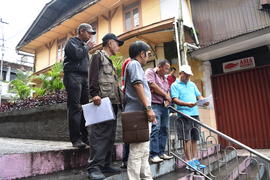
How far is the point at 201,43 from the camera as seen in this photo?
7539 millimetres

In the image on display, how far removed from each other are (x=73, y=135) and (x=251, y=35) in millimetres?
5295

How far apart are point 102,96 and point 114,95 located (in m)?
0.16

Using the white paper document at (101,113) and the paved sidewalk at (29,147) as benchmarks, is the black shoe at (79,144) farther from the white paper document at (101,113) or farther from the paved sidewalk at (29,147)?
the white paper document at (101,113)

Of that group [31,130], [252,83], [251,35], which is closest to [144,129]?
[31,130]

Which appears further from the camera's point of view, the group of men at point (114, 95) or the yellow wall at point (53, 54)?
the yellow wall at point (53, 54)

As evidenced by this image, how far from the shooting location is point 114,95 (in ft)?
7.75

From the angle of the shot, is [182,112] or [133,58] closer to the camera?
[133,58]

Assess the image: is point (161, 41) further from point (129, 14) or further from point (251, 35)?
point (251, 35)

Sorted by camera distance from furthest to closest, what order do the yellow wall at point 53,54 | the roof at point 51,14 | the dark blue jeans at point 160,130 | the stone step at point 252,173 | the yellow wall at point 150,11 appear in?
the roof at point 51,14, the yellow wall at point 53,54, the yellow wall at point 150,11, the stone step at point 252,173, the dark blue jeans at point 160,130

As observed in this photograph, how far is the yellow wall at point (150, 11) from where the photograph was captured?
8289 millimetres

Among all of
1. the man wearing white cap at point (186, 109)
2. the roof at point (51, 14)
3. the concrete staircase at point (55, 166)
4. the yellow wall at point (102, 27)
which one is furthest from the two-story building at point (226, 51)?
the roof at point (51, 14)

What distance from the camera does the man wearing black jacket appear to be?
267 cm

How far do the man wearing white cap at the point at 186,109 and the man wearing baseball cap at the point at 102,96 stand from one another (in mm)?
1154

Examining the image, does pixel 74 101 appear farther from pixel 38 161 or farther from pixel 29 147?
pixel 29 147
